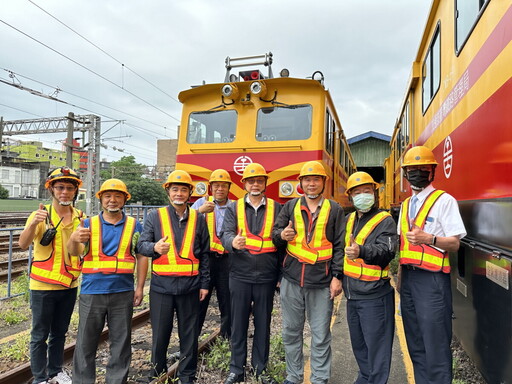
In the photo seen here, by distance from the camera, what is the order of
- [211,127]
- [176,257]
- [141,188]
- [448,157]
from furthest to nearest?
[141,188]
[211,127]
[448,157]
[176,257]

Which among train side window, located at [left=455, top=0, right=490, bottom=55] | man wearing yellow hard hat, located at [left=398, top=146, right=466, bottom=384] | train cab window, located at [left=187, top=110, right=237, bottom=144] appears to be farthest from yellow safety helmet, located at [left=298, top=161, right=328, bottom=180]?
train cab window, located at [left=187, top=110, right=237, bottom=144]

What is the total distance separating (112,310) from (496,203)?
3.10 m

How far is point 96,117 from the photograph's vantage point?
20547mm

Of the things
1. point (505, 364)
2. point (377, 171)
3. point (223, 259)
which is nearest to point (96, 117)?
point (377, 171)

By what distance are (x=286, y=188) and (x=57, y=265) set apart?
11.0 ft

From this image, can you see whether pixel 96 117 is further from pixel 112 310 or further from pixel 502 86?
pixel 502 86

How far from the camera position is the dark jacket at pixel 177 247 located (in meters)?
3.26

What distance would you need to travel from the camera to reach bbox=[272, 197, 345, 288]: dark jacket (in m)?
3.23

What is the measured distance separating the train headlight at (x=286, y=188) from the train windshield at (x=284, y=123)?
0.82 m

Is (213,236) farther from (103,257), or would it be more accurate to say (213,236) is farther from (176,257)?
(103,257)

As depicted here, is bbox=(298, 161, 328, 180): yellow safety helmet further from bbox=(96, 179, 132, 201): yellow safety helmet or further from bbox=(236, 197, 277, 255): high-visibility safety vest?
bbox=(96, 179, 132, 201): yellow safety helmet

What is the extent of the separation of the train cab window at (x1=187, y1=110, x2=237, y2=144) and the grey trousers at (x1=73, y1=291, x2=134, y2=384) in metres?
3.64

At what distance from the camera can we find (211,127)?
21.0 ft

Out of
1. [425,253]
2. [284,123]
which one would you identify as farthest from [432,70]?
[425,253]
